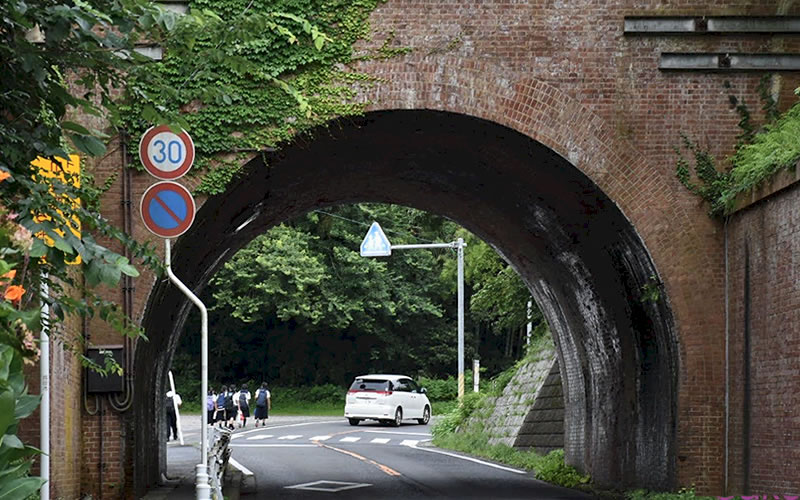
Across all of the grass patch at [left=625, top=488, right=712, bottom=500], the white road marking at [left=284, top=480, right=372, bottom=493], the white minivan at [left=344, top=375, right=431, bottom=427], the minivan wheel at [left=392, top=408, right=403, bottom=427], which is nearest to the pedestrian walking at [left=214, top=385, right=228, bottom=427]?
the white minivan at [left=344, top=375, right=431, bottom=427]

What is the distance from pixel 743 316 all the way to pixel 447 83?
4.58 m

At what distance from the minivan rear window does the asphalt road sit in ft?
16.3

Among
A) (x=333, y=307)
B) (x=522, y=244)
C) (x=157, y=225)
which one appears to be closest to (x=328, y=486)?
(x=522, y=244)

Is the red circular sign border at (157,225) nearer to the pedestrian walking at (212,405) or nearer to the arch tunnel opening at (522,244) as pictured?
the arch tunnel opening at (522,244)

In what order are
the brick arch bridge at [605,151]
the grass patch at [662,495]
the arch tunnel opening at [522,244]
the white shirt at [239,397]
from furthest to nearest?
1. the white shirt at [239,397]
2. the arch tunnel opening at [522,244]
3. the brick arch bridge at [605,151]
4. the grass patch at [662,495]

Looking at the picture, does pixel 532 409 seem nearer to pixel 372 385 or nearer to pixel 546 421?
pixel 546 421

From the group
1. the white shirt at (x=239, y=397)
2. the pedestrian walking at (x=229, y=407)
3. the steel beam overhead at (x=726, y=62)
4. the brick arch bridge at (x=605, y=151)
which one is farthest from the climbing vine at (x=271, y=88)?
the white shirt at (x=239, y=397)

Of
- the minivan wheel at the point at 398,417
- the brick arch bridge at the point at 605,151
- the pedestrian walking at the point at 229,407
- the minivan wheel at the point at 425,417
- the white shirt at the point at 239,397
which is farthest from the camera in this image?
the minivan wheel at the point at 425,417

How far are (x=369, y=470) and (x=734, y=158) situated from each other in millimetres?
9574

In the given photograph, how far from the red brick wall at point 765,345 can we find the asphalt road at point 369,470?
335cm

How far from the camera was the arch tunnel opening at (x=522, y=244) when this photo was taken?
16.0 metres

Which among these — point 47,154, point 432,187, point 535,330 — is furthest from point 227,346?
point 47,154

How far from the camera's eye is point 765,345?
1439 cm

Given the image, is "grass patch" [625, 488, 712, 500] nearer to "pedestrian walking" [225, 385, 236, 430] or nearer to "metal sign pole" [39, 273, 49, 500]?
"metal sign pole" [39, 273, 49, 500]
